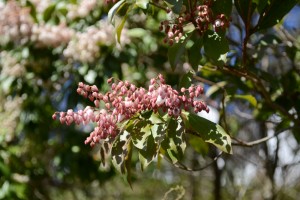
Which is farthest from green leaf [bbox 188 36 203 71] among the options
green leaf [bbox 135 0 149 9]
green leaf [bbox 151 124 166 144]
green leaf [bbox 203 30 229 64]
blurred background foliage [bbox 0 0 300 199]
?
blurred background foliage [bbox 0 0 300 199]

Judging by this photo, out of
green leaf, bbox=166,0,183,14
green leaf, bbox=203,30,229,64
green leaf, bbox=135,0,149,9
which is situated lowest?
green leaf, bbox=203,30,229,64

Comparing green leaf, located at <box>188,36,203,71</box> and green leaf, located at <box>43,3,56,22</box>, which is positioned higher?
green leaf, located at <box>188,36,203,71</box>

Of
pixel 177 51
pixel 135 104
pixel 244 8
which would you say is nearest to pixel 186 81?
pixel 177 51

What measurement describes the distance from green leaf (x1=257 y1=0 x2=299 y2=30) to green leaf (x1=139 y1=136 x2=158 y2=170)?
47 cm

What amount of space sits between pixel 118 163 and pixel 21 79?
188 cm

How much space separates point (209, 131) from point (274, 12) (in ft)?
1.37

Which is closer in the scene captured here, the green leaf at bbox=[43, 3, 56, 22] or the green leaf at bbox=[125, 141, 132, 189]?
the green leaf at bbox=[125, 141, 132, 189]

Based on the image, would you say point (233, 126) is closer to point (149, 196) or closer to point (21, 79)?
point (21, 79)

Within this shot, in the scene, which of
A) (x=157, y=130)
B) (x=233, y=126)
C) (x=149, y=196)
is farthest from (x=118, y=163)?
(x=149, y=196)

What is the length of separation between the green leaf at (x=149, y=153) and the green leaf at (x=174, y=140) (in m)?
0.03

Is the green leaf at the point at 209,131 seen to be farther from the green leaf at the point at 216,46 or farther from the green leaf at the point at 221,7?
the green leaf at the point at 221,7

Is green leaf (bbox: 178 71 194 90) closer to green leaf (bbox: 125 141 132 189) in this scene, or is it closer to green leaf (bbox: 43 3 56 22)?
green leaf (bbox: 125 141 132 189)

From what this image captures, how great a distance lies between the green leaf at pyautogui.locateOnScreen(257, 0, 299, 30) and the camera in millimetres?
1342

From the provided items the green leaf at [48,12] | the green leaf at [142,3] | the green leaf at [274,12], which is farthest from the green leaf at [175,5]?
the green leaf at [48,12]
